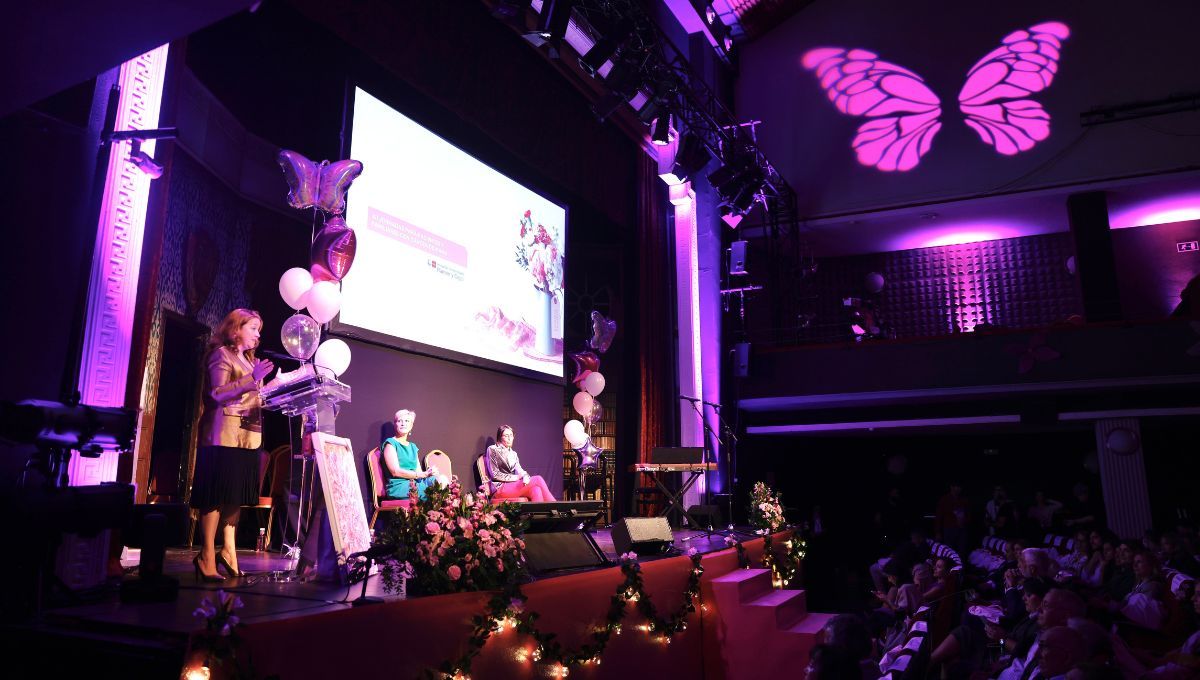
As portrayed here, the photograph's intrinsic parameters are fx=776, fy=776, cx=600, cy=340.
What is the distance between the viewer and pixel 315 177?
4902 millimetres

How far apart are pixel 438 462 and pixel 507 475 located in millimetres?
774

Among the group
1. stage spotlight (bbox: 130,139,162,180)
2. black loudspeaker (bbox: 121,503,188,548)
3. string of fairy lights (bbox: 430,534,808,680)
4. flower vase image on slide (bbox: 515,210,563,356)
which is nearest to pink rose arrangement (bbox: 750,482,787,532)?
string of fairy lights (bbox: 430,534,808,680)

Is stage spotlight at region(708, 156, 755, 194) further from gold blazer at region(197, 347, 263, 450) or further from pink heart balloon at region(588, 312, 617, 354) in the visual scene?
gold blazer at region(197, 347, 263, 450)

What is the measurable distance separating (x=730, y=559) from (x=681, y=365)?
484 centimetres

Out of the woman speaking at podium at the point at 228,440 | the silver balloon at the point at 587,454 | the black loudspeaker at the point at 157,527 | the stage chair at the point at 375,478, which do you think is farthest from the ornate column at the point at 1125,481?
the black loudspeaker at the point at 157,527

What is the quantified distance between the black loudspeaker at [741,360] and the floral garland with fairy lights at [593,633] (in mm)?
6332

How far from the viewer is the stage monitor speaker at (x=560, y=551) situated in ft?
12.3

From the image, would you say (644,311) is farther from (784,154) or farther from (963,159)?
(963,159)

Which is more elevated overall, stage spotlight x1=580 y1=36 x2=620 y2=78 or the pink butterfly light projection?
the pink butterfly light projection

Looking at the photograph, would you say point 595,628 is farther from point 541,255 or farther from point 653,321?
point 653,321

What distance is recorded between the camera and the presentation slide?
5824mm

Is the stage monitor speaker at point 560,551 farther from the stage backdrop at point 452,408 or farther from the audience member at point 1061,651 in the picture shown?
the stage backdrop at point 452,408

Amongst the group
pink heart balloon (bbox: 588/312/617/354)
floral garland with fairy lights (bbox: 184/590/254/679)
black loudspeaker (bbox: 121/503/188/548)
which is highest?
pink heart balloon (bbox: 588/312/617/354)

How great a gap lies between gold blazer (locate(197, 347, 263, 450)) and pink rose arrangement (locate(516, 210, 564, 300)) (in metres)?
4.14
